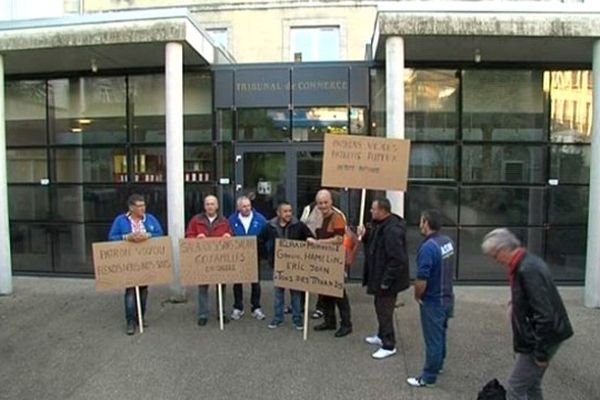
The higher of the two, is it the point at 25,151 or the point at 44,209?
the point at 25,151

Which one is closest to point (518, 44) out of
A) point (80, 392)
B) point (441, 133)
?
point (441, 133)

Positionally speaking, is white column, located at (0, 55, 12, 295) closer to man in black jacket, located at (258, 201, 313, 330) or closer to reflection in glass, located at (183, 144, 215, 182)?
reflection in glass, located at (183, 144, 215, 182)

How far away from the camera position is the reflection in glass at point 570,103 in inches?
356

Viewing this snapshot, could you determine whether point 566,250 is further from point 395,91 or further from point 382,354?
point 382,354

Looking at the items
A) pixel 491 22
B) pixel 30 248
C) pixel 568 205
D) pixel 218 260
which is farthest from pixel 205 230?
pixel 568 205

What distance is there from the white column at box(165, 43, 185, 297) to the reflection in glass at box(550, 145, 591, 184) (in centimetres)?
614

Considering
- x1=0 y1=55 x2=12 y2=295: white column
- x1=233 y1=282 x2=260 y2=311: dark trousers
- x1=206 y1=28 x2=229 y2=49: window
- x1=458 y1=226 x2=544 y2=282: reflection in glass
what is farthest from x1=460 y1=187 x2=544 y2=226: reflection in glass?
x1=206 y1=28 x2=229 y2=49: window

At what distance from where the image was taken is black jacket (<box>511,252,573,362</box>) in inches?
136

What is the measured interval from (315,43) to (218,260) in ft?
47.4

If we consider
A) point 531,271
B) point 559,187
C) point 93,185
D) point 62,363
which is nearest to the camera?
point 531,271

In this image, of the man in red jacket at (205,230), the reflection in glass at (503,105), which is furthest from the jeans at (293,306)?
the reflection in glass at (503,105)

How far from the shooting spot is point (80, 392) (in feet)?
15.9

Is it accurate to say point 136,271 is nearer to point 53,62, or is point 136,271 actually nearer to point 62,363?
point 62,363

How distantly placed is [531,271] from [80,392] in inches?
155
